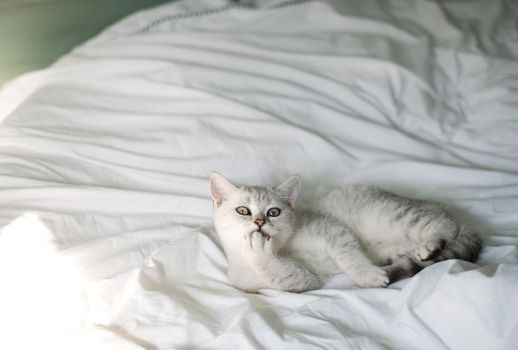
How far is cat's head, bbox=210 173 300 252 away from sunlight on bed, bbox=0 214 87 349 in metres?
0.41

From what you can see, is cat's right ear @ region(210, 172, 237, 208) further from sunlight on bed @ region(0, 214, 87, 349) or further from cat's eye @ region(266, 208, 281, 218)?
sunlight on bed @ region(0, 214, 87, 349)

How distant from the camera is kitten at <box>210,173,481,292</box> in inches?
54.1

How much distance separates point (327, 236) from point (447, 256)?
12.4 inches

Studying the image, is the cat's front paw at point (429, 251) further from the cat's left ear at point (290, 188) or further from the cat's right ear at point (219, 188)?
the cat's right ear at point (219, 188)

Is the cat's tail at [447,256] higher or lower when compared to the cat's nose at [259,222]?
lower

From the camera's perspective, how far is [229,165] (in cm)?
182

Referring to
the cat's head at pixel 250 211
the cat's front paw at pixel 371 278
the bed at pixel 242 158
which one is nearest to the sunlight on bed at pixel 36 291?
the bed at pixel 242 158

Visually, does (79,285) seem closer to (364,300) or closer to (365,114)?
(364,300)

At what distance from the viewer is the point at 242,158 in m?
1.84

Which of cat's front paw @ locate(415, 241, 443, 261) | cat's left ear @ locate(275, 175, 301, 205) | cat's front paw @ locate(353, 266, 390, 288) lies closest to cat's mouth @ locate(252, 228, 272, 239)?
cat's left ear @ locate(275, 175, 301, 205)

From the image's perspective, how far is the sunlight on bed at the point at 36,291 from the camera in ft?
4.05

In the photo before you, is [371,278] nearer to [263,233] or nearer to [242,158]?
[263,233]

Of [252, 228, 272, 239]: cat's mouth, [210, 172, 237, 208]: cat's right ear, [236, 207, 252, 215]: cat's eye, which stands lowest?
[252, 228, 272, 239]: cat's mouth

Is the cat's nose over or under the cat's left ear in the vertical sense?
under
